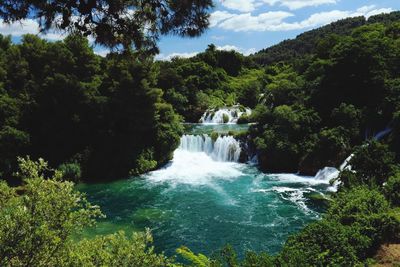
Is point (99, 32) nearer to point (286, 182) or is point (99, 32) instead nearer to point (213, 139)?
point (286, 182)

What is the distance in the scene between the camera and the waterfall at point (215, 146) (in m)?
34.3

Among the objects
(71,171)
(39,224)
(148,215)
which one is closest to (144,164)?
(71,171)

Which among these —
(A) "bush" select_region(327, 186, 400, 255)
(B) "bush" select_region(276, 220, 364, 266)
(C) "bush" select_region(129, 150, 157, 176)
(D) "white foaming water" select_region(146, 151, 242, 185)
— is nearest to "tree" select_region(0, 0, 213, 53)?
(B) "bush" select_region(276, 220, 364, 266)

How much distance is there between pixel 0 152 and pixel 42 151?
4557 mm

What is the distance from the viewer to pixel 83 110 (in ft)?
105

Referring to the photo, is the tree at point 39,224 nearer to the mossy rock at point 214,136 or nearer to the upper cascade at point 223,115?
the mossy rock at point 214,136

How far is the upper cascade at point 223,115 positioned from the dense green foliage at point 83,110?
17289mm

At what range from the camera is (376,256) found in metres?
12.6

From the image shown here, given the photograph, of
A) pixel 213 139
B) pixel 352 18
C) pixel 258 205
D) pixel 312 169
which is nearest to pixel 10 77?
pixel 213 139

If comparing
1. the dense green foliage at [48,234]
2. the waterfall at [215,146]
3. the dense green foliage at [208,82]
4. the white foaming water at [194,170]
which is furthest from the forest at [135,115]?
the dense green foliage at [48,234]

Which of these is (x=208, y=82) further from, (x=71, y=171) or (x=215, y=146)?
(x=71, y=171)

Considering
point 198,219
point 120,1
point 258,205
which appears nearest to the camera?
point 120,1

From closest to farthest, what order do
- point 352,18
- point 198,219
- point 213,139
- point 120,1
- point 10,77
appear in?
point 120,1, point 198,219, point 10,77, point 213,139, point 352,18

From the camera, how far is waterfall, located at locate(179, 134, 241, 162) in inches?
1350
